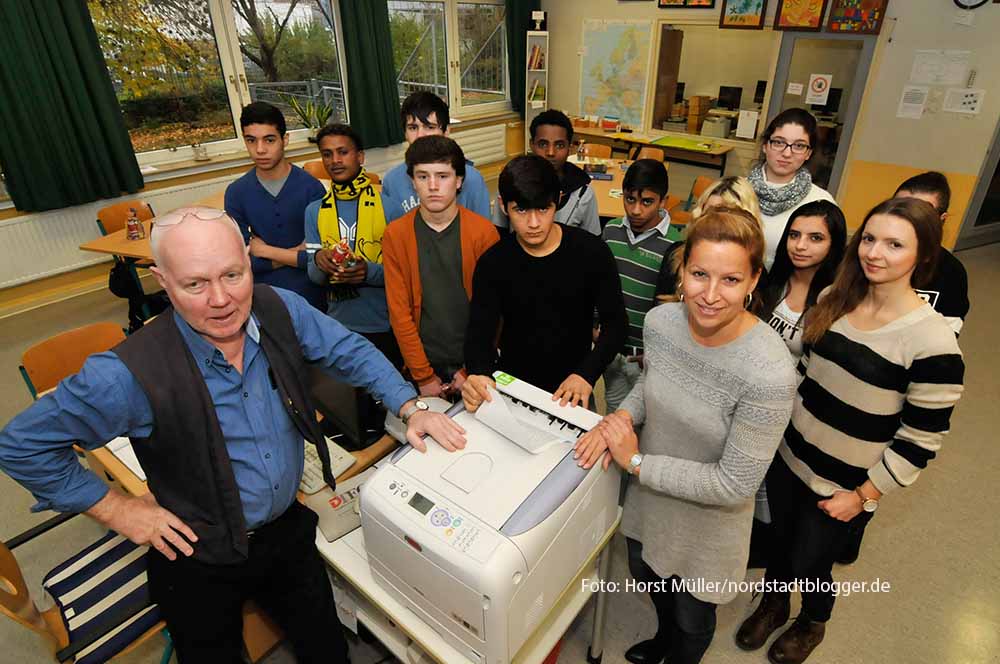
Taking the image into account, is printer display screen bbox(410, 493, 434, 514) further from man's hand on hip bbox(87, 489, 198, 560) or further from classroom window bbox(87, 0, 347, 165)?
classroom window bbox(87, 0, 347, 165)

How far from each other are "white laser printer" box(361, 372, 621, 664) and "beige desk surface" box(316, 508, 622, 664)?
0.09 feet

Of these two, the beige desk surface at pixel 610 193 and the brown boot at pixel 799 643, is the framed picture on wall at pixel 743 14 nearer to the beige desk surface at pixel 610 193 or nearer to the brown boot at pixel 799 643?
the beige desk surface at pixel 610 193

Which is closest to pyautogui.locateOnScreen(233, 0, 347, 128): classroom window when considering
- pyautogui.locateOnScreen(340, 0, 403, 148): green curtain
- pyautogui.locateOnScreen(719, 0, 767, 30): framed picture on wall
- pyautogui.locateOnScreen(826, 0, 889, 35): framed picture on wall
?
pyautogui.locateOnScreen(340, 0, 403, 148): green curtain

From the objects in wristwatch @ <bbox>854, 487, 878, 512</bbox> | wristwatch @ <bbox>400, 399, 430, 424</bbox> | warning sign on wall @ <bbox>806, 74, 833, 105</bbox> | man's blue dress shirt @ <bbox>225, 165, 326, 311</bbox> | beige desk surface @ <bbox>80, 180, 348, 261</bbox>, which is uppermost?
warning sign on wall @ <bbox>806, 74, 833, 105</bbox>

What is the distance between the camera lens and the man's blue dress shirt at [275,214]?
248cm

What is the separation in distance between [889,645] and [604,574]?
3.89 feet

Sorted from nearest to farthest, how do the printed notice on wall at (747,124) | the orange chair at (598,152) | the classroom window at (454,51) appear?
the orange chair at (598,152) → the printed notice on wall at (747,124) → the classroom window at (454,51)

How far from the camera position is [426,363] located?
6.43ft

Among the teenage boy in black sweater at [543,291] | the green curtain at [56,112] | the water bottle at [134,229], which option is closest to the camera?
the teenage boy in black sweater at [543,291]

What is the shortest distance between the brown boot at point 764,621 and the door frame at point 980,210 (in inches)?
190

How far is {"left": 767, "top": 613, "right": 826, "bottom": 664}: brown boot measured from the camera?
1884mm

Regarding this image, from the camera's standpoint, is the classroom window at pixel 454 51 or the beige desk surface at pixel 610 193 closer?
the beige desk surface at pixel 610 193

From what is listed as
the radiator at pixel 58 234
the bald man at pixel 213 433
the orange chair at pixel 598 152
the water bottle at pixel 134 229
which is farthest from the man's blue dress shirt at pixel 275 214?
the orange chair at pixel 598 152

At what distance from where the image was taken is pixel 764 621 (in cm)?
196
